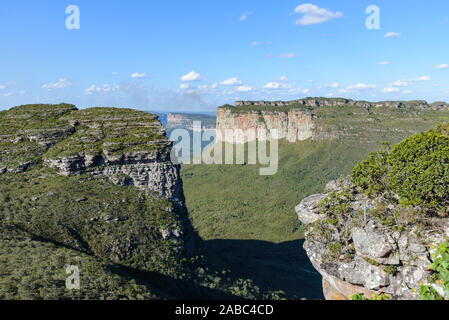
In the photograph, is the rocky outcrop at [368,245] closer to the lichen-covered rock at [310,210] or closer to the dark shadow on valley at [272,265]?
the lichen-covered rock at [310,210]

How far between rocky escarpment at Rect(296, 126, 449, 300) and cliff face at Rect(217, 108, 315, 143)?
383 feet

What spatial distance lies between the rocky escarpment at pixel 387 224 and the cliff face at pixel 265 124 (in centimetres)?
11672

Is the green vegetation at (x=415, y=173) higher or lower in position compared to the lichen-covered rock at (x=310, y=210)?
higher

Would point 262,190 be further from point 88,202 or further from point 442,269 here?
point 442,269

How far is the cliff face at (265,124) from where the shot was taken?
146125mm

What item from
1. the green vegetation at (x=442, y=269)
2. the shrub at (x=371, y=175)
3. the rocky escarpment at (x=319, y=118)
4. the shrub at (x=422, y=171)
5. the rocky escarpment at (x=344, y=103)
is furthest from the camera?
the rocky escarpment at (x=344, y=103)

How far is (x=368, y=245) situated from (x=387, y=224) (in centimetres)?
217

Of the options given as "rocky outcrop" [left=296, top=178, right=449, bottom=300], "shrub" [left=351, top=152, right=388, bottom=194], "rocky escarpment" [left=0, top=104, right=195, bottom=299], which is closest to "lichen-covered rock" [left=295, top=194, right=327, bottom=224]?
"rocky outcrop" [left=296, top=178, right=449, bottom=300]

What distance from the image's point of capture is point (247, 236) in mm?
90312

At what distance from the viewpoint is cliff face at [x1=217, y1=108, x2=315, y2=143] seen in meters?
146

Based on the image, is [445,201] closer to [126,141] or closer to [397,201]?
[397,201]

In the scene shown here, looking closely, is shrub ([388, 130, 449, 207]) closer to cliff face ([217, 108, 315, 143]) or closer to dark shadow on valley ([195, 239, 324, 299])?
dark shadow on valley ([195, 239, 324, 299])

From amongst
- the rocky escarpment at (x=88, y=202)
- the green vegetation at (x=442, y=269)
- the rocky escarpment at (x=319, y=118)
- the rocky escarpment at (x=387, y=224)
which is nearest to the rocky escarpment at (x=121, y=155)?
the rocky escarpment at (x=88, y=202)
